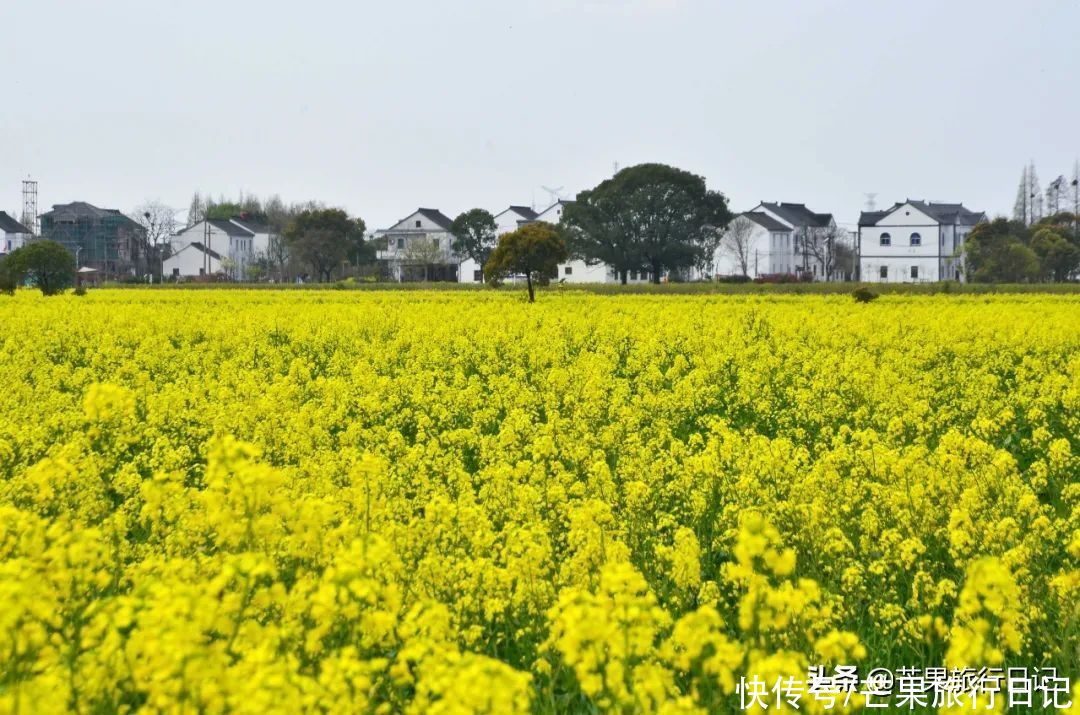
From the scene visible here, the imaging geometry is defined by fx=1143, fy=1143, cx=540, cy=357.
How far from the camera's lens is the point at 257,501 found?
399 centimetres

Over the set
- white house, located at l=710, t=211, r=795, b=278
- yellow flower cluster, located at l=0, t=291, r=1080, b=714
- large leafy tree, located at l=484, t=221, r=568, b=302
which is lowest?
yellow flower cluster, located at l=0, t=291, r=1080, b=714

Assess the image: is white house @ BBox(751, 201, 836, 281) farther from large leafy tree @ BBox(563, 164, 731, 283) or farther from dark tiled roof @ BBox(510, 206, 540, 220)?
large leafy tree @ BBox(563, 164, 731, 283)

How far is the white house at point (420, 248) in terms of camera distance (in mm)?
86562

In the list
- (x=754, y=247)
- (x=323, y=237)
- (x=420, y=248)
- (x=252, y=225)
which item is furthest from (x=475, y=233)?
(x=252, y=225)

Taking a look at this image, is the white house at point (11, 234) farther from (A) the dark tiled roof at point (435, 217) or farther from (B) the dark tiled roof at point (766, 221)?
(B) the dark tiled roof at point (766, 221)

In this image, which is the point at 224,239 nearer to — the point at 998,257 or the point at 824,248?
the point at 824,248

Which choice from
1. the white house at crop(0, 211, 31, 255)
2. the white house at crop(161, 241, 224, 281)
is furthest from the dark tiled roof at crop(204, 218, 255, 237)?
the white house at crop(0, 211, 31, 255)

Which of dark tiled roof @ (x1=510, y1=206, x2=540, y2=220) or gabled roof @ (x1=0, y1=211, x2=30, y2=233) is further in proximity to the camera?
gabled roof @ (x1=0, y1=211, x2=30, y2=233)

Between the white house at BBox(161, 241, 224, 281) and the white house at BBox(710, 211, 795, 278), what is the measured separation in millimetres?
43858

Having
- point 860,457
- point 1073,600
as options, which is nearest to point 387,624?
point 1073,600

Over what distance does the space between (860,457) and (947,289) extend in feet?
130

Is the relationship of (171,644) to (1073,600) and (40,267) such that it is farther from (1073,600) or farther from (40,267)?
(40,267)

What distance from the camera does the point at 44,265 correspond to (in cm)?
4250

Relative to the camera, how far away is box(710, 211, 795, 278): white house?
274 feet
